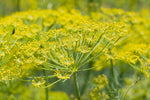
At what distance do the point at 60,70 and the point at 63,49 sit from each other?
0.69 ft

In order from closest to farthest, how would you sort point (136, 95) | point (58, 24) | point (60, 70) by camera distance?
point (60, 70) → point (58, 24) → point (136, 95)

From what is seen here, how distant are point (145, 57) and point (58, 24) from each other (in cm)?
95

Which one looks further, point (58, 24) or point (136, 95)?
point (136, 95)

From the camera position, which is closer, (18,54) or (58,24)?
(18,54)

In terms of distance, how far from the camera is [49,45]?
1.64m

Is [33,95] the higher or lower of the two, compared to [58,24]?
lower

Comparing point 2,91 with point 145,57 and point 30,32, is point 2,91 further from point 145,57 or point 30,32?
point 145,57

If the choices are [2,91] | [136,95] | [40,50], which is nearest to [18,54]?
[40,50]

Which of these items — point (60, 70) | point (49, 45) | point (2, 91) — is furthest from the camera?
point (2, 91)

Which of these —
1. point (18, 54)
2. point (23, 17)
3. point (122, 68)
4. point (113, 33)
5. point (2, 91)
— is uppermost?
point (23, 17)

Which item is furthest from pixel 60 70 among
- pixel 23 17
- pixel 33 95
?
pixel 33 95

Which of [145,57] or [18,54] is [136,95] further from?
[18,54]

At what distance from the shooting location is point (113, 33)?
1.70 m

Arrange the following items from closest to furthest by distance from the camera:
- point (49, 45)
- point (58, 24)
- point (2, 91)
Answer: point (49, 45) < point (58, 24) < point (2, 91)
